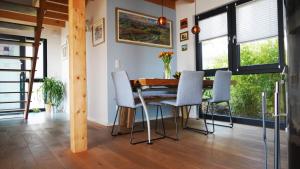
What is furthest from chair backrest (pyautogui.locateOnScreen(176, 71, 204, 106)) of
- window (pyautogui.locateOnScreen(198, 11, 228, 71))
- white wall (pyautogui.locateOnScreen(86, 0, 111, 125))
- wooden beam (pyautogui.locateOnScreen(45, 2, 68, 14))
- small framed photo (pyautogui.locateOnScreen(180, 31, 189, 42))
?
wooden beam (pyautogui.locateOnScreen(45, 2, 68, 14))

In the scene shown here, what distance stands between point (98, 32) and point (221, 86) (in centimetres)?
Answer: 246

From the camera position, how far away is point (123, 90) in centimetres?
269

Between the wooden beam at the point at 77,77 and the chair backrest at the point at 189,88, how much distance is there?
1167 millimetres

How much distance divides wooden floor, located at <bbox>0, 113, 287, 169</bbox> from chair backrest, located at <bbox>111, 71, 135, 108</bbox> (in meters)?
0.49

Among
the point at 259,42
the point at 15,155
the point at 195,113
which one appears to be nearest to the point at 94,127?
the point at 15,155

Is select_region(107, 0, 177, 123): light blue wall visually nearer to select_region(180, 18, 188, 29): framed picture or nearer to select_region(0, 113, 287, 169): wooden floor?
select_region(180, 18, 188, 29): framed picture

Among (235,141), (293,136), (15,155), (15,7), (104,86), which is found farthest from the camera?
(104,86)

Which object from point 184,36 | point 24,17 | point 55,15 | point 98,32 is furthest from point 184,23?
point 24,17

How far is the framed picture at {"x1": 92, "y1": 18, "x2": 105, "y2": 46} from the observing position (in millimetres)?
3867

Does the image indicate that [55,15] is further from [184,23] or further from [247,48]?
[247,48]

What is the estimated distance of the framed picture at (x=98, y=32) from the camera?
3867 millimetres

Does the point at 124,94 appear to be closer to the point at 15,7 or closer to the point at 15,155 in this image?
the point at 15,155

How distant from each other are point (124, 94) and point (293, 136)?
2158mm

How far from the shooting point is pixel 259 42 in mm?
3564
